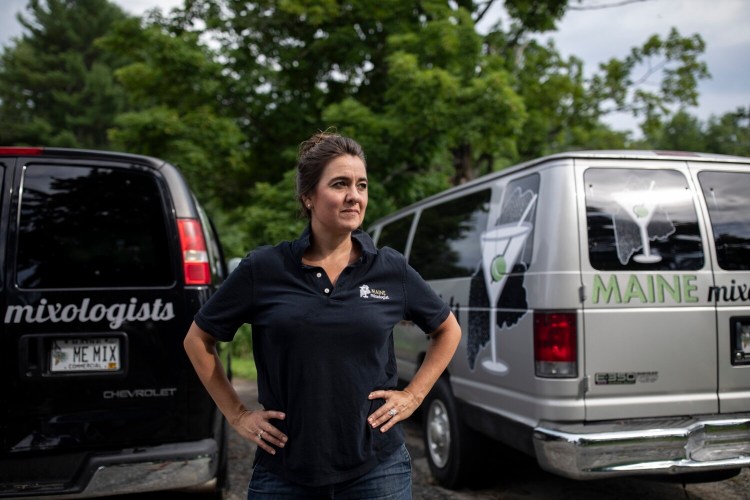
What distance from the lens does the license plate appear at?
3.08 meters

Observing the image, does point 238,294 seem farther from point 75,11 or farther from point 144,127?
point 75,11

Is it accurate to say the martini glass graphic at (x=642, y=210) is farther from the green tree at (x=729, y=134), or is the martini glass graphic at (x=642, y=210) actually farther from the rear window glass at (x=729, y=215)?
the green tree at (x=729, y=134)

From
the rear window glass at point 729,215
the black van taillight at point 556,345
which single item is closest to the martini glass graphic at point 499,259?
the black van taillight at point 556,345

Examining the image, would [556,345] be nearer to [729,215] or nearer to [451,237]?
[729,215]

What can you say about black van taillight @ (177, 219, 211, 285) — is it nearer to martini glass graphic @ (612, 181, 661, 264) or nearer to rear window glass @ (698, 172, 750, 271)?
martini glass graphic @ (612, 181, 661, 264)

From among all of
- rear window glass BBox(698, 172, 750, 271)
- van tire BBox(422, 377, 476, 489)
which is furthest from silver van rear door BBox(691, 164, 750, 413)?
van tire BBox(422, 377, 476, 489)

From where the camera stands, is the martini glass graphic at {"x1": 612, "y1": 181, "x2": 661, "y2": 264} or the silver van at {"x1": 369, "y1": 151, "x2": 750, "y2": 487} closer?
the silver van at {"x1": 369, "y1": 151, "x2": 750, "y2": 487}

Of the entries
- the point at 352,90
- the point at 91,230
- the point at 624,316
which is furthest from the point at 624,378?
the point at 352,90

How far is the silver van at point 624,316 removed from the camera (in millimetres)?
3303

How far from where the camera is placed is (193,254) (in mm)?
3359

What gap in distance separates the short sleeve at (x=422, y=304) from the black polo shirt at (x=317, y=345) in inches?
1.5

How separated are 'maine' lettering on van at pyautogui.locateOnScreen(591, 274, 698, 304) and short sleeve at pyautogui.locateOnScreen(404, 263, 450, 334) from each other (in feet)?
5.27

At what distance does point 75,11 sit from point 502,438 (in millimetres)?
40735

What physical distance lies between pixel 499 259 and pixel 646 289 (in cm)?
87
